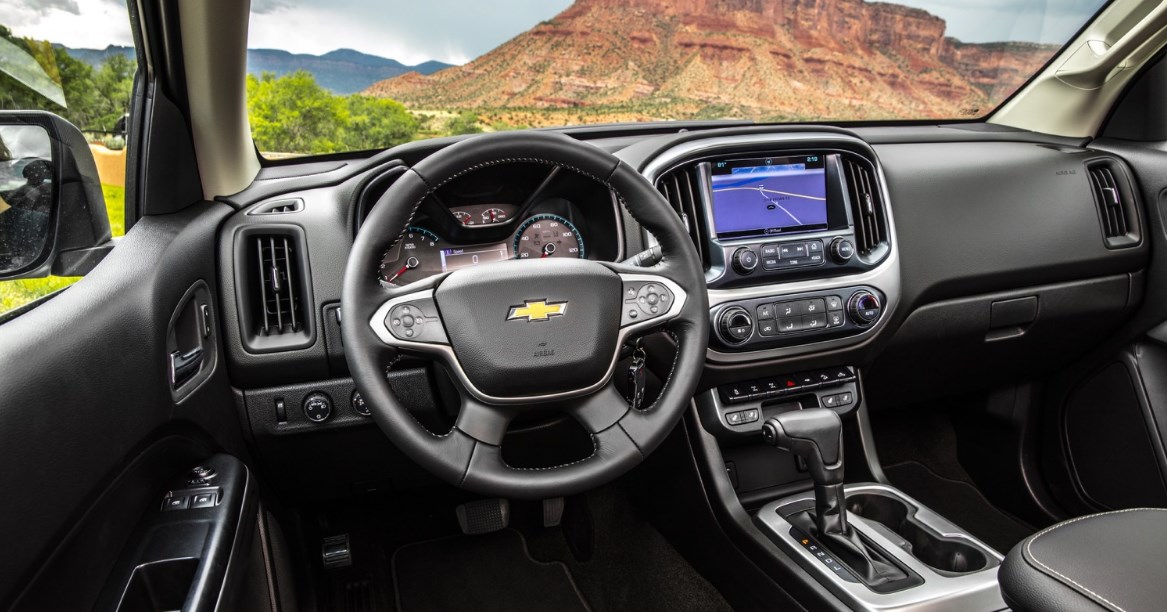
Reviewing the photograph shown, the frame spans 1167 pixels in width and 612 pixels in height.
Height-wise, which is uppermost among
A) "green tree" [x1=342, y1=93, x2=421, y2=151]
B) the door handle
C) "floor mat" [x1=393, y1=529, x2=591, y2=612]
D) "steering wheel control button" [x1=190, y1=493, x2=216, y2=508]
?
"green tree" [x1=342, y1=93, x2=421, y2=151]

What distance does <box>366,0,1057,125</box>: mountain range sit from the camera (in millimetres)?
2133

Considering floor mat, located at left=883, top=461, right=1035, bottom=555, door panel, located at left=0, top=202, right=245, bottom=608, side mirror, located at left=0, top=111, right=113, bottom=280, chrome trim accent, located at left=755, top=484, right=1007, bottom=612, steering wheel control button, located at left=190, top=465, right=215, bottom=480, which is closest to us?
door panel, located at left=0, top=202, right=245, bottom=608

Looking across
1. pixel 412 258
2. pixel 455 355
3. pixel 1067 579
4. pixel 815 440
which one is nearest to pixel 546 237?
pixel 412 258

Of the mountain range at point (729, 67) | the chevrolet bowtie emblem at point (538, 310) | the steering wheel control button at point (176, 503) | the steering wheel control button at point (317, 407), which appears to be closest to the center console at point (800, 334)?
the mountain range at point (729, 67)

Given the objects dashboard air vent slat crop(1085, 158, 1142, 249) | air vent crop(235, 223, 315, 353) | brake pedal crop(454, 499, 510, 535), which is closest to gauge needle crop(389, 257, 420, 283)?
air vent crop(235, 223, 315, 353)

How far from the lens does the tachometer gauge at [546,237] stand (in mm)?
1990

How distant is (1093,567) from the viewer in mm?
1324

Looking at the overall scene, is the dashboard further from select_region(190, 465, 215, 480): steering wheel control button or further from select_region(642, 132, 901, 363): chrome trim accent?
select_region(190, 465, 215, 480): steering wheel control button

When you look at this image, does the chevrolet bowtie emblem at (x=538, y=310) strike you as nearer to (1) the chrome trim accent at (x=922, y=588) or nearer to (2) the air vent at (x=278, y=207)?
(2) the air vent at (x=278, y=207)

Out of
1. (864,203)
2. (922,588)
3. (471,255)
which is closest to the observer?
(922,588)

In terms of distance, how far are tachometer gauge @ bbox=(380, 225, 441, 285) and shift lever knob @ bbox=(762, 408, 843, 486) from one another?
0.94 meters

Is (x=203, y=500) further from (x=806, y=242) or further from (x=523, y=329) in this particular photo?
(x=806, y=242)

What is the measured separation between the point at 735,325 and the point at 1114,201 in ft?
5.08

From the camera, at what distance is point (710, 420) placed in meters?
2.12
